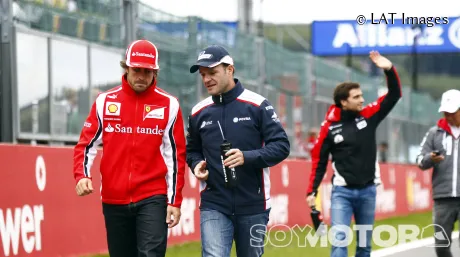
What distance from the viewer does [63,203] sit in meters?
12.6

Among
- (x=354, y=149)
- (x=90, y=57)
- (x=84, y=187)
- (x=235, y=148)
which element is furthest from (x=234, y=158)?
(x=90, y=57)

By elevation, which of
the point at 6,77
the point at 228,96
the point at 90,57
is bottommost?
the point at 228,96

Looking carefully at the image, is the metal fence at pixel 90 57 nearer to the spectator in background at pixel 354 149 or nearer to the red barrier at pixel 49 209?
the red barrier at pixel 49 209

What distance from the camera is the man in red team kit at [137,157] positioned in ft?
25.8

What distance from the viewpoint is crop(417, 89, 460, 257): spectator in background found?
10844 millimetres

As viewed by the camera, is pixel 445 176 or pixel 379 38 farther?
pixel 379 38

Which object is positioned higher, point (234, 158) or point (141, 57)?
point (141, 57)

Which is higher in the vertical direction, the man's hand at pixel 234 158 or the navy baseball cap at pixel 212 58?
the navy baseball cap at pixel 212 58

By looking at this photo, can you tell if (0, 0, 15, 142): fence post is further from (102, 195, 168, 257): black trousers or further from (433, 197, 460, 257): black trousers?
(102, 195, 168, 257): black trousers

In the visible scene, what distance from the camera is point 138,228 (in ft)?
26.0

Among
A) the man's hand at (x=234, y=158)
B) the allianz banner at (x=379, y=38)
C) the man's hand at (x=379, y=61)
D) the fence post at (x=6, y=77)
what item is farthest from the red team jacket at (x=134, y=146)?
the allianz banner at (x=379, y=38)

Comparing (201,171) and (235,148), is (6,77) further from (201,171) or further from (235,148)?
(235,148)

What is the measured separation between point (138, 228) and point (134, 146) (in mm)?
521

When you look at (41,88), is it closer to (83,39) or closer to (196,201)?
(83,39)
